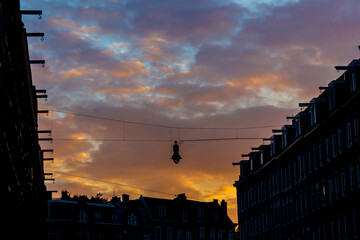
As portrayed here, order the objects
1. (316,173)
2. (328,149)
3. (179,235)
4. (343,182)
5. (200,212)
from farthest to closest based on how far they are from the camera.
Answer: (200,212) < (179,235) < (316,173) < (328,149) < (343,182)

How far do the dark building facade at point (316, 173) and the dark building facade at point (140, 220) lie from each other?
2755 centimetres

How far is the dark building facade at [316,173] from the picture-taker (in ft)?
171

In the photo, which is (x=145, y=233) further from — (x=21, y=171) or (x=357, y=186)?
(x=21, y=171)

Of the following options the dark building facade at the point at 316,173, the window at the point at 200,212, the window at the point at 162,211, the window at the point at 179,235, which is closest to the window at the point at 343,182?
the dark building facade at the point at 316,173

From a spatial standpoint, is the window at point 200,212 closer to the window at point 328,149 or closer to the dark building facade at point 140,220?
the dark building facade at point 140,220

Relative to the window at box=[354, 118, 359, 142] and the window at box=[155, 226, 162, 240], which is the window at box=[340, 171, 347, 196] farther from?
the window at box=[155, 226, 162, 240]

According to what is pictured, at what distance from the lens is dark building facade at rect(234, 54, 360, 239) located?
52.1 meters

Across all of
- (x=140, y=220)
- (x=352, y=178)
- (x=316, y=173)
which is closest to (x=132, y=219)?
(x=140, y=220)

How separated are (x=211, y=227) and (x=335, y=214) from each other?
6626cm

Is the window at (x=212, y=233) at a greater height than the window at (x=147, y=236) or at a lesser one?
greater

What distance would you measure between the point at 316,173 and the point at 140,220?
2115 inches

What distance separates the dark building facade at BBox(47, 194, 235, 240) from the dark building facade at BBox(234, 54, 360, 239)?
90.4ft

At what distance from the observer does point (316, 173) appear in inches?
2420

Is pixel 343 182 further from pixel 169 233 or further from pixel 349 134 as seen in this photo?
pixel 169 233
